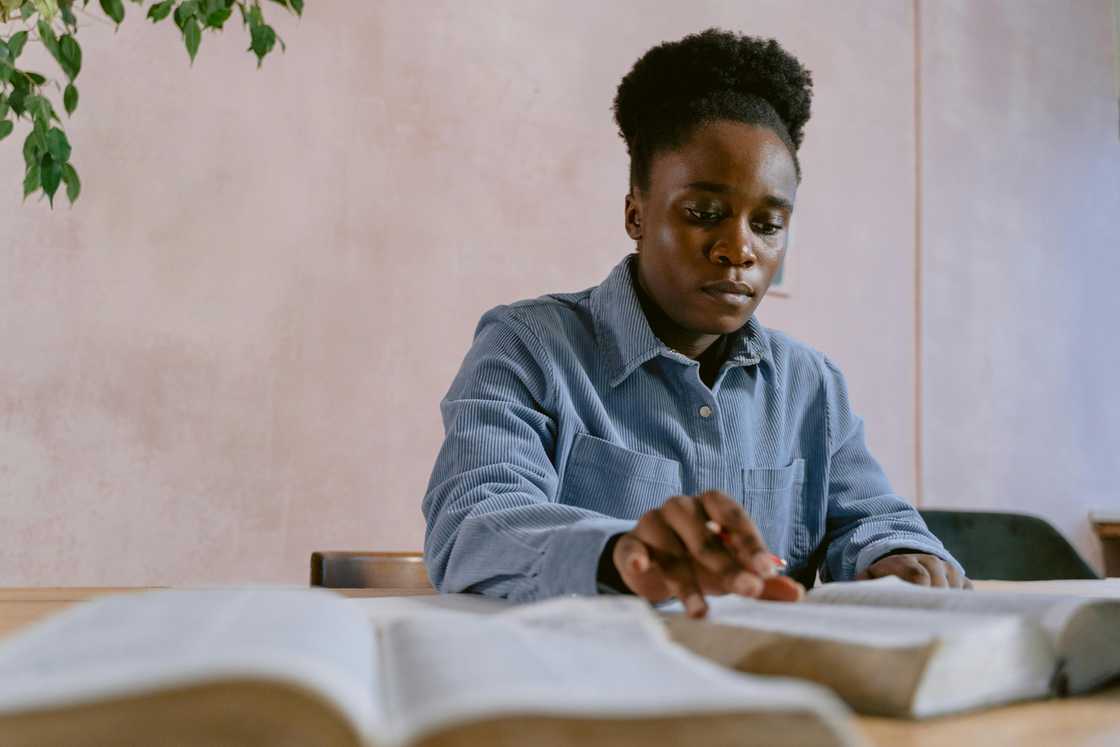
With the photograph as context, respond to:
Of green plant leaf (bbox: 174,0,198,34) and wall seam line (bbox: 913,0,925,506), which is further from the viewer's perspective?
wall seam line (bbox: 913,0,925,506)

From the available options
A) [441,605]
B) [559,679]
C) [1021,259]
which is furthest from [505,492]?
[1021,259]

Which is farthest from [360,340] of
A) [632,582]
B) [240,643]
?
[240,643]

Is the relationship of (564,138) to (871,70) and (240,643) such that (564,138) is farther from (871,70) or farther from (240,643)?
(240,643)

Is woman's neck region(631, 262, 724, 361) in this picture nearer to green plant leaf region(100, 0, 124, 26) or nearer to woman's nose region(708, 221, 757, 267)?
woman's nose region(708, 221, 757, 267)

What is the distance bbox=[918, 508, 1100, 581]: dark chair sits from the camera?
2.23 metres

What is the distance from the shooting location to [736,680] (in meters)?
0.34

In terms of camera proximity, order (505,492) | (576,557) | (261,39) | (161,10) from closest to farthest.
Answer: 1. (576,557)
2. (505,492)
3. (161,10)
4. (261,39)

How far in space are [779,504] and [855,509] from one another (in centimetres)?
12

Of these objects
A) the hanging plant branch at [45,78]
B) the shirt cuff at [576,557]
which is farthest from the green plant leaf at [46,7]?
the shirt cuff at [576,557]

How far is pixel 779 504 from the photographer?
4.44 ft

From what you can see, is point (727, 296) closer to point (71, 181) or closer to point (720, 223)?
point (720, 223)

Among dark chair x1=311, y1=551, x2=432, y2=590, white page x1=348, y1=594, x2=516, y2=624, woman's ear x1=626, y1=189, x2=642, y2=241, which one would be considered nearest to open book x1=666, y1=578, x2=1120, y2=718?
white page x1=348, y1=594, x2=516, y2=624

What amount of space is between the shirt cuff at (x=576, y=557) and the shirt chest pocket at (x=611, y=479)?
0.40 m

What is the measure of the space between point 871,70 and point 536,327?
8.94 feet
